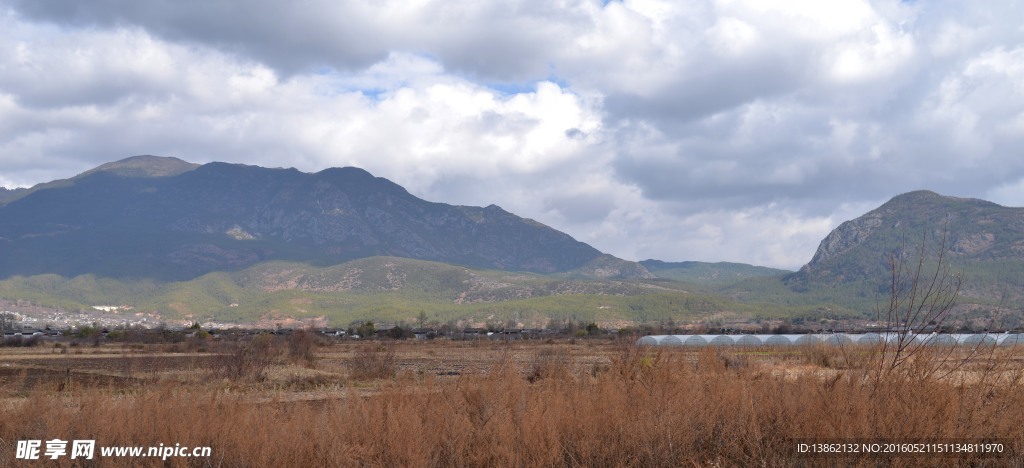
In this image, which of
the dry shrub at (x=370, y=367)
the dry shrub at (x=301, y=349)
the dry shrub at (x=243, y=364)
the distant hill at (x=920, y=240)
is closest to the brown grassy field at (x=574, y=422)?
the dry shrub at (x=243, y=364)

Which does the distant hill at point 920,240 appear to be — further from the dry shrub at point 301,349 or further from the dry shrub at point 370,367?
the dry shrub at point 370,367

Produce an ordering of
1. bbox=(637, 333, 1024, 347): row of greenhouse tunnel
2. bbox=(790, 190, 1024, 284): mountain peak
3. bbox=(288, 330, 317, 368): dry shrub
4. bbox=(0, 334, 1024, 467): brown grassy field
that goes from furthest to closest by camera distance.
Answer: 1. bbox=(790, 190, 1024, 284): mountain peak
2. bbox=(288, 330, 317, 368): dry shrub
3. bbox=(637, 333, 1024, 347): row of greenhouse tunnel
4. bbox=(0, 334, 1024, 467): brown grassy field

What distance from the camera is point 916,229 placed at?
151 metres

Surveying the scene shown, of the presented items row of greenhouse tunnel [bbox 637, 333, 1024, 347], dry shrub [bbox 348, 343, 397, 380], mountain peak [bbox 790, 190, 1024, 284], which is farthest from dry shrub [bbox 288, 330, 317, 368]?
mountain peak [bbox 790, 190, 1024, 284]

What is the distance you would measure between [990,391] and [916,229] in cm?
15766

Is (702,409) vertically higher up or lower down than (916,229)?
lower down

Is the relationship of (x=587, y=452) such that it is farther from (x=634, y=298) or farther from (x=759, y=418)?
(x=634, y=298)

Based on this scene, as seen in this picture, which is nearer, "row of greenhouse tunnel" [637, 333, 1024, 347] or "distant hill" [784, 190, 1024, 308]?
"row of greenhouse tunnel" [637, 333, 1024, 347]

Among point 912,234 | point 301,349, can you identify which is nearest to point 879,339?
point 301,349

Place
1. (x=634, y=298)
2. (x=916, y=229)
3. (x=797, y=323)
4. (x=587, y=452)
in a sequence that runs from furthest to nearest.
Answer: (x=634, y=298) → (x=916, y=229) → (x=797, y=323) → (x=587, y=452)

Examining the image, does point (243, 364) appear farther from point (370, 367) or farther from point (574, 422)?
point (574, 422)

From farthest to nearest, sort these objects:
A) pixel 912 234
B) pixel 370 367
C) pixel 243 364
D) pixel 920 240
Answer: pixel 912 234 < pixel 920 240 < pixel 370 367 < pixel 243 364

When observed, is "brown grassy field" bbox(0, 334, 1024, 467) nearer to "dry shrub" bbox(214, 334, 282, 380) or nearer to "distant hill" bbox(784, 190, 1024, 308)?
"dry shrub" bbox(214, 334, 282, 380)

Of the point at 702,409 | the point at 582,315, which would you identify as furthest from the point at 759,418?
the point at 582,315
